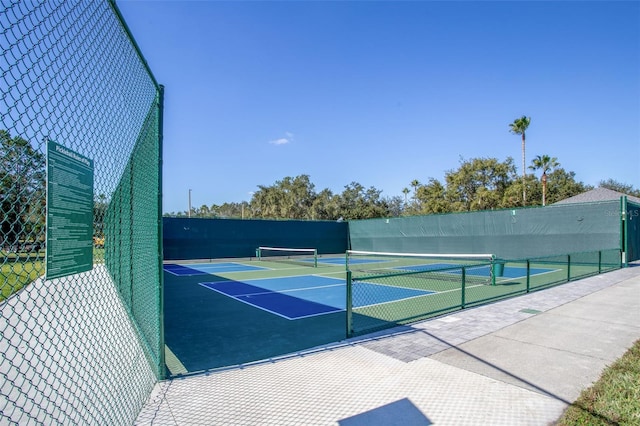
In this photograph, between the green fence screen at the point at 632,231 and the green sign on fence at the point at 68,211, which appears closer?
the green sign on fence at the point at 68,211

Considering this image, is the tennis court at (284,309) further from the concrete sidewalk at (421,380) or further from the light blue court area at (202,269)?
the light blue court area at (202,269)

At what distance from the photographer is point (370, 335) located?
582 cm

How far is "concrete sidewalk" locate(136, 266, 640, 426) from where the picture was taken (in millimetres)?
3281

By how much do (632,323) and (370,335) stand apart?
4667 mm

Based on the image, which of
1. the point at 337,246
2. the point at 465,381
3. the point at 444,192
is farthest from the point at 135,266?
the point at 444,192

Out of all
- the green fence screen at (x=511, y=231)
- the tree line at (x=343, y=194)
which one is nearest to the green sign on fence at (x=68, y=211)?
the tree line at (x=343, y=194)

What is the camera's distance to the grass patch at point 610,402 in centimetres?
308

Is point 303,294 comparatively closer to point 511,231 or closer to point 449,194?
point 511,231

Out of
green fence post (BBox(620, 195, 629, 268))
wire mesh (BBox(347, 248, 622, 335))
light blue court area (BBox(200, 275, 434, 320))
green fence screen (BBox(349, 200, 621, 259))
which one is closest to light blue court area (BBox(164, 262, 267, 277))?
Answer: light blue court area (BBox(200, 275, 434, 320))

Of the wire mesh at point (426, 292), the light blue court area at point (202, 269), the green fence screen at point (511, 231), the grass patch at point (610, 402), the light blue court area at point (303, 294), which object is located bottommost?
the light blue court area at point (202, 269)

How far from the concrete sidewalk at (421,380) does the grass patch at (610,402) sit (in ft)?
0.41

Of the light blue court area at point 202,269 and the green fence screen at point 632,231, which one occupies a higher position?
the green fence screen at point 632,231

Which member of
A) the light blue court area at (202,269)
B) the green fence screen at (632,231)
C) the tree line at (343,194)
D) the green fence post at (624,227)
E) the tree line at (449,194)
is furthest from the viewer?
the tree line at (449,194)

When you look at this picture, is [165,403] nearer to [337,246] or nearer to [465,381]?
[465,381]
